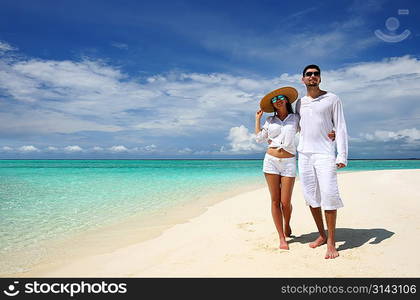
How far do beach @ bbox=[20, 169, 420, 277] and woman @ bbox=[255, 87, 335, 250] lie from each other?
614 millimetres

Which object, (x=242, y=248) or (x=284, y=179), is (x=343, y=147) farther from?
(x=242, y=248)

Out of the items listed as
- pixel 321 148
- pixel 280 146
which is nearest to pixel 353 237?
pixel 321 148

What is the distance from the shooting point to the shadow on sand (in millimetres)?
4220

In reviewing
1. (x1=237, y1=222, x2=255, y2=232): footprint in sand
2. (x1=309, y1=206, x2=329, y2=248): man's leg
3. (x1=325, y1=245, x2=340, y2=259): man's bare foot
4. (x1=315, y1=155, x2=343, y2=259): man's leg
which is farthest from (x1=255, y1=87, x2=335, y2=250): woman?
(x1=237, y1=222, x2=255, y2=232): footprint in sand

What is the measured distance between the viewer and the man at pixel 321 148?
12.3 ft

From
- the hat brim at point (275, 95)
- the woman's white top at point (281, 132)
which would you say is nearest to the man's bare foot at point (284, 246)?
the woman's white top at point (281, 132)

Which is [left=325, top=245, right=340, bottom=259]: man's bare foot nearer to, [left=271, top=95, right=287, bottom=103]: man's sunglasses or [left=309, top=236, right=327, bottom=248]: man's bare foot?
Answer: [left=309, top=236, right=327, bottom=248]: man's bare foot

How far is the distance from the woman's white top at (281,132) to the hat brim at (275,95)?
0.71 feet

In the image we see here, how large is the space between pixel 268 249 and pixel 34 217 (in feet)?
20.9

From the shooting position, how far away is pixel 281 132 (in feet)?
13.8

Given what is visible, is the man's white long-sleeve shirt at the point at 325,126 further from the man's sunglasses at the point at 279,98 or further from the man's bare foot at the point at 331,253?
the man's bare foot at the point at 331,253

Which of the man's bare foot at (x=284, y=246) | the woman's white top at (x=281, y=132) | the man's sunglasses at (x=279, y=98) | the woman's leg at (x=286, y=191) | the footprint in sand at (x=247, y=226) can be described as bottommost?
the footprint in sand at (x=247, y=226)

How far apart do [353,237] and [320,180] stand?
140 cm

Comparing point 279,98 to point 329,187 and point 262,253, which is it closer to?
point 329,187
